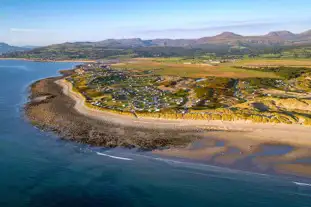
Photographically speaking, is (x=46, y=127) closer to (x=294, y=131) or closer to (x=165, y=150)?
(x=165, y=150)

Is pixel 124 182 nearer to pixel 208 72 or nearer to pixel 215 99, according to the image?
pixel 215 99

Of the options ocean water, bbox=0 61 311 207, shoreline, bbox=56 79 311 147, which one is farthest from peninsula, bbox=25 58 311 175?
ocean water, bbox=0 61 311 207

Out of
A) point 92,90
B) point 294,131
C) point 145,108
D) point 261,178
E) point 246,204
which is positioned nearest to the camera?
point 246,204

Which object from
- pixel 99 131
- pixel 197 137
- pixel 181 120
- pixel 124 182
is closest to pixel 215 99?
pixel 181 120

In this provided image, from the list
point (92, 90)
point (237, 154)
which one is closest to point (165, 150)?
point (237, 154)

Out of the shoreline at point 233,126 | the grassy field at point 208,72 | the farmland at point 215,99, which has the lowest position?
the shoreline at point 233,126

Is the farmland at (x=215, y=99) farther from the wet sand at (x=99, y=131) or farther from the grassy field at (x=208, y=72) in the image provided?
the grassy field at (x=208, y=72)

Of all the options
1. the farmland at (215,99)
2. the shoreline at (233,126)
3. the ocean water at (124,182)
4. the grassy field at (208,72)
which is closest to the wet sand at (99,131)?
the shoreline at (233,126)
